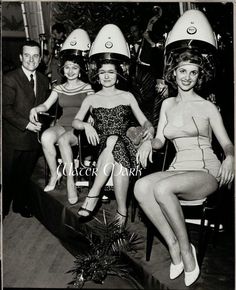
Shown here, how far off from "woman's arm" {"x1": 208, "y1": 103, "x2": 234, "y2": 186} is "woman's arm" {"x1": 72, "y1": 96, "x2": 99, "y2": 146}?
1.99 ft

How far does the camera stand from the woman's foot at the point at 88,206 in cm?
207

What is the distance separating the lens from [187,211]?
6.06 ft

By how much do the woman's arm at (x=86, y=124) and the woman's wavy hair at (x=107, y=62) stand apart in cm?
12

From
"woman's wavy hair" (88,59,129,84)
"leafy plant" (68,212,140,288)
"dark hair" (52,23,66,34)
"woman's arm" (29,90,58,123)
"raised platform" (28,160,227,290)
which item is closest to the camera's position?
"raised platform" (28,160,227,290)

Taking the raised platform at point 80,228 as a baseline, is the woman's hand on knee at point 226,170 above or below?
above

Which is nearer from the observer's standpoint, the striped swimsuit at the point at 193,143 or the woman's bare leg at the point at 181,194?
the woman's bare leg at the point at 181,194

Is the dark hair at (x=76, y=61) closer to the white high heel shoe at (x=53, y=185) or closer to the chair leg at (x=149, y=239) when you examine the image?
the white high heel shoe at (x=53, y=185)

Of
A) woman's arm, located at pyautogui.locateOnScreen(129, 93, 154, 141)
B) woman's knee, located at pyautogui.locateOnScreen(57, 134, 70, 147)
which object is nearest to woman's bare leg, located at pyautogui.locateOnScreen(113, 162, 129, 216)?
woman's arm, located at pyautogui.locateOnScreen(129, 93, 154, 141)

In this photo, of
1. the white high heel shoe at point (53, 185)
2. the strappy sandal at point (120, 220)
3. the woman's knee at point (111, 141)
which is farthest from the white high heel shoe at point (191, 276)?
the white high heel shoe at point (53, 185)

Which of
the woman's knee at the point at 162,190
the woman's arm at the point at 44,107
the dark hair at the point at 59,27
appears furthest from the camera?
the dark hair at the point at 59,27

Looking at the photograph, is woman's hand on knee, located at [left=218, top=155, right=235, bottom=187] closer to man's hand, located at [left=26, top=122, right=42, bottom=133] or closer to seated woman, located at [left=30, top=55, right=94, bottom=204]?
seated woman, located at [left=30, top=55, right=94, bottom=204]

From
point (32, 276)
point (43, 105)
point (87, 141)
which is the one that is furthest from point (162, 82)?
point (32, 276)

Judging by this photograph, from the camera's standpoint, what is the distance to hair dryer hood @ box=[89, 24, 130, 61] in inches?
80.3

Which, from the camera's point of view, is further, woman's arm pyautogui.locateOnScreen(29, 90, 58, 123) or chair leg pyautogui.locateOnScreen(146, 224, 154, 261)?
woman's arm pyautogui.locateOnScreen(29, 90, 58, 123)
